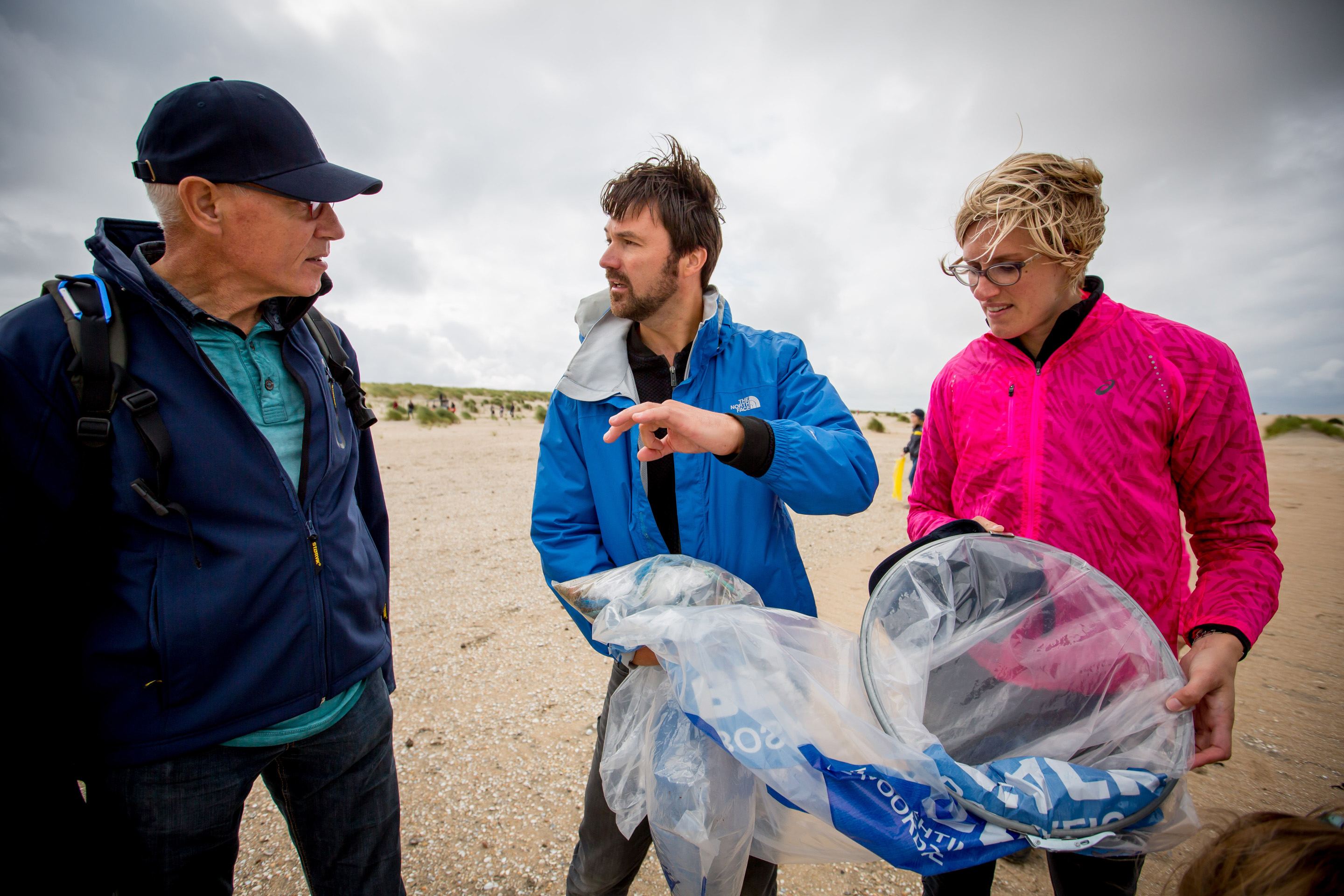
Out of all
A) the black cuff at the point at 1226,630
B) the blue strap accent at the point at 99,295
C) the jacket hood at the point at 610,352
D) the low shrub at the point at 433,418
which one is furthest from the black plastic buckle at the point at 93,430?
the low shrub at the point at 433,418

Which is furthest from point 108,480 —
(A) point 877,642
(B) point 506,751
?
(B) point 506,751

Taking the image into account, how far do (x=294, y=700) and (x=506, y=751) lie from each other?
2.05 metres

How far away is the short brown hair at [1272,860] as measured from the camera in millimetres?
921

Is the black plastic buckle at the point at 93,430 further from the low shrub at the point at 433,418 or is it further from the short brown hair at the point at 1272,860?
the low shrub at the point at 433,418

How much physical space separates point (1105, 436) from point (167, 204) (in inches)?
106

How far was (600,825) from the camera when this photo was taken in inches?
69.8

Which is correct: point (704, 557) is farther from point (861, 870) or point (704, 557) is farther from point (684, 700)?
point (861, 870)

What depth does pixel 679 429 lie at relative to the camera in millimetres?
1410

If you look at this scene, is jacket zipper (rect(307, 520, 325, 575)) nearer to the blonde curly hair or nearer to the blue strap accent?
the blue strap accent

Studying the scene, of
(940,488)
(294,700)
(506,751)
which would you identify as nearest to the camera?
(294,700)

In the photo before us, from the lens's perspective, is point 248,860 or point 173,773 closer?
point 173,773

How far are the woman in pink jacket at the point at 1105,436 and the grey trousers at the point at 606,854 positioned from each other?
555 mm

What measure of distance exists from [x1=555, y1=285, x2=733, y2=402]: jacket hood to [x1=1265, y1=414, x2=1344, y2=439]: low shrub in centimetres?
2662

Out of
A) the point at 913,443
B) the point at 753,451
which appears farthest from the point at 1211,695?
the point at 913,443
